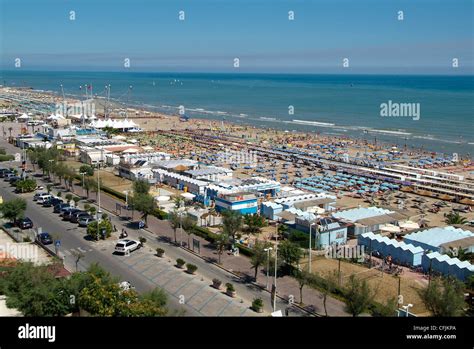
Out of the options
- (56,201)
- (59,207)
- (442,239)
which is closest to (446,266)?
(442,239)

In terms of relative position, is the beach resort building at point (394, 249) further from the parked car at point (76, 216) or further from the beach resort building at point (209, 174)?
the beach resort building at point (209, 174)

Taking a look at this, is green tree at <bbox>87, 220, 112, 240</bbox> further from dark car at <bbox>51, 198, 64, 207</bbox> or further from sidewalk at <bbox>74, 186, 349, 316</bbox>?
dark car at <bbox>51, 198, 64, 207</bbox>

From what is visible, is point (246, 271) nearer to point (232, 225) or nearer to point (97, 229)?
point (232, 225)

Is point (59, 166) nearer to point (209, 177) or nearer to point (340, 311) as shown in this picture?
point (209, 177)

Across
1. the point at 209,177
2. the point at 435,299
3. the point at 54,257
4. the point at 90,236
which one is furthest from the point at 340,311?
the point at 209,177

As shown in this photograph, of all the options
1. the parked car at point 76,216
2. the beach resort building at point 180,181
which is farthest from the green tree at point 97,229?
the beach resort building at point 180,181

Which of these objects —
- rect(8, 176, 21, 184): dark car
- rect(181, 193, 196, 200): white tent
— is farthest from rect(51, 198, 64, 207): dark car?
rect(181, 193, 196, 200): white tent

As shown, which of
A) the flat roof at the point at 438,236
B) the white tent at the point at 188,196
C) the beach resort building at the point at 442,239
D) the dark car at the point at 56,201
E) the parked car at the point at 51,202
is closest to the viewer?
the beach resort building at the point at 442,239
